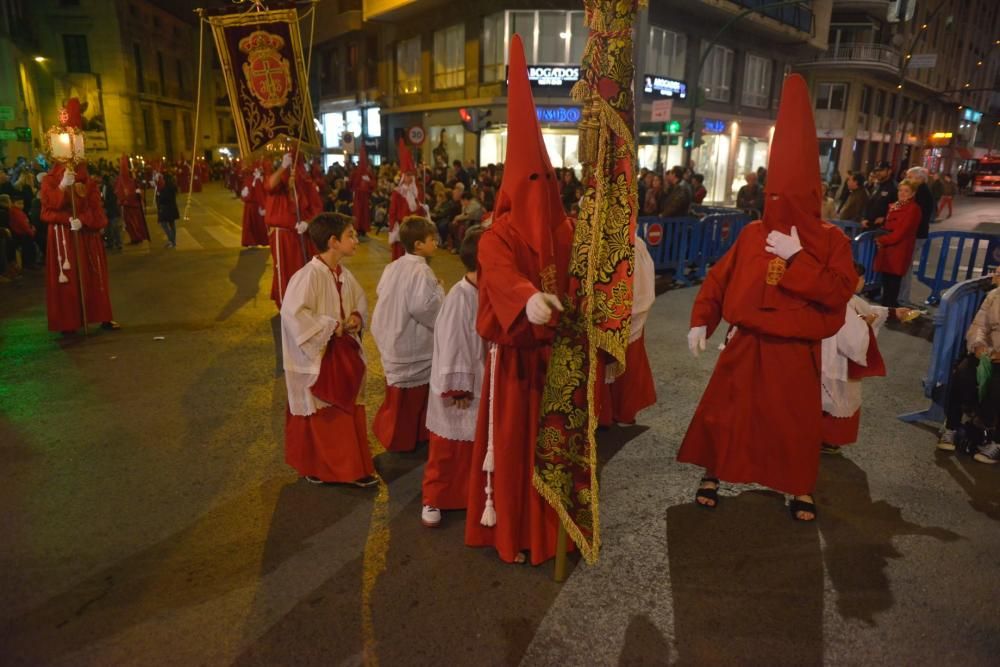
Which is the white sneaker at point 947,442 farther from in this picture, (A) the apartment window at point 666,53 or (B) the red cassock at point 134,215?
(A) the apartment window at point 666,53

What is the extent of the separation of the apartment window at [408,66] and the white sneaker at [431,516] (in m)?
28.0

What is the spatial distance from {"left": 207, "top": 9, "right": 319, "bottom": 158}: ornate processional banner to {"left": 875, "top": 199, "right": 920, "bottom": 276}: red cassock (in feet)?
24.1

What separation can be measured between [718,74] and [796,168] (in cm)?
2855

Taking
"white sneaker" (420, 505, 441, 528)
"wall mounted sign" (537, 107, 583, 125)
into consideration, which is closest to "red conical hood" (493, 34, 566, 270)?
"white sneaker" (420, 505, 441, 528)

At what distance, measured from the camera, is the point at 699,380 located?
Answer: 21.5 ft

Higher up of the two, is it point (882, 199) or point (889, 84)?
point (889, 84)

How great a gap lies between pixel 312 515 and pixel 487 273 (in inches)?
82.3

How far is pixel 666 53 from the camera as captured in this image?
1019 inches

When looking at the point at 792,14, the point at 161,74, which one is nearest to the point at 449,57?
the point at 792,14

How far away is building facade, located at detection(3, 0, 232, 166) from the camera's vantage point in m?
38.7

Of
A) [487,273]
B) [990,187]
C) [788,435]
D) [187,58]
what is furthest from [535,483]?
[187,58]

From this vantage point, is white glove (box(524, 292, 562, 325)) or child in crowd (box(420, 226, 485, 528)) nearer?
white glove (box(524, 292, 562, 325))

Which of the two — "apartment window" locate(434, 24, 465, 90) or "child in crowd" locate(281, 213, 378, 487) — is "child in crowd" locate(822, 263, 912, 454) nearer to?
"child in crowd" locate(281, 213, 378, 487)

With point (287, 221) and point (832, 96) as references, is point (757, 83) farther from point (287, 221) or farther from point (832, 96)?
point (287, 221)
